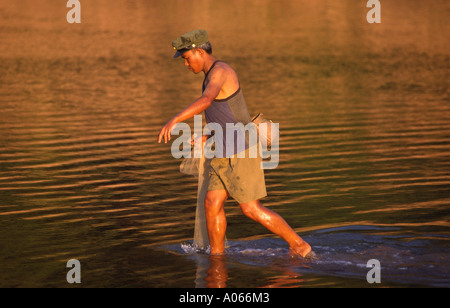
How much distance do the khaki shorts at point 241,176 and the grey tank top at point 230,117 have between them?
10 centimetres

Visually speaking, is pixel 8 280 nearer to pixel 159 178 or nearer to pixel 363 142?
pixel 159 178

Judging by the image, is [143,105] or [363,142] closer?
[363,142]

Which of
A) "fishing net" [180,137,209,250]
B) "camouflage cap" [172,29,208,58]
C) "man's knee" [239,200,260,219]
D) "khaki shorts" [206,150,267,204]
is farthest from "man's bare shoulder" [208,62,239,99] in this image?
"man's knee" [239,200,260,219]

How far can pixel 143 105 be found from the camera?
64.8 ft

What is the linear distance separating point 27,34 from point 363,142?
2688 centimetres

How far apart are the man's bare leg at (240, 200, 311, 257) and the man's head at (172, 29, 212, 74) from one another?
51.1 inches

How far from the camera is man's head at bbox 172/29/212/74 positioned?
7363 millimetres

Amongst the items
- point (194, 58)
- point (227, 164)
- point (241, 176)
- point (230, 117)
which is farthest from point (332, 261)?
point (194, 58)

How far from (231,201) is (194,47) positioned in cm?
355

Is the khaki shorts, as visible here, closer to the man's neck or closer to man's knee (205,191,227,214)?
man's knee (205,191,227,214)

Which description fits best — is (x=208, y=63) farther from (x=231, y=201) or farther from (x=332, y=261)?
(x=231, y=201)

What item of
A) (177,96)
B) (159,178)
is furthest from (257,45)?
(159,178)

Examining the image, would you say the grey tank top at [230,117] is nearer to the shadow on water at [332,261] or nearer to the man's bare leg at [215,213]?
the man's bare leg at [215,213]
